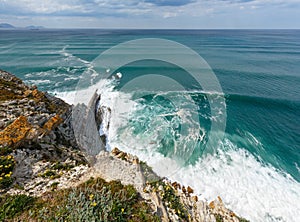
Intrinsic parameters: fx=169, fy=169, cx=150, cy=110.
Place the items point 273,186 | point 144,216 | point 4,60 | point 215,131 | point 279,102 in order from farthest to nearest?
point 4,60 → point 279,102 → point 215,131 → point 273,186 → point 144,216

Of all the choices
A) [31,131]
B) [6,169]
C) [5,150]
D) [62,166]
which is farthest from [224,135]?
[5,150]

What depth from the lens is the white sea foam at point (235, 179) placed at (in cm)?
1191

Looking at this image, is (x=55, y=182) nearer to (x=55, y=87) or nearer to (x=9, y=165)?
(x=9, y=165)

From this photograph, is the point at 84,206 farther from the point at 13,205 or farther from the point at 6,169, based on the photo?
the point at 6,169

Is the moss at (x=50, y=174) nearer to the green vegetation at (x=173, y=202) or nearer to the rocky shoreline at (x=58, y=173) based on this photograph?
the rocky shoreline at (x=58, y=173)

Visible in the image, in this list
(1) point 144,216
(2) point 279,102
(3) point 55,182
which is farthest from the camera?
(2) point 279,102

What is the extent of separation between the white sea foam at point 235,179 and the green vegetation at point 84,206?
634cm

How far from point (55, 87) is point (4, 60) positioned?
3319 cm

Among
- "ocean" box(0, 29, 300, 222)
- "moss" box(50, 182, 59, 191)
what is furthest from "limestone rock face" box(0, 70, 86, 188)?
"ocean" box(0, 29, 300, 222)

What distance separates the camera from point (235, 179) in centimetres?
1393

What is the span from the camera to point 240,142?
1812 cm

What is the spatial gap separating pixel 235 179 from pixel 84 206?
12.1m

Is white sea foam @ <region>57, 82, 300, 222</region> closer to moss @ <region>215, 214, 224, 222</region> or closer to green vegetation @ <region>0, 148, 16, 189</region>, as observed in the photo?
moss @ <region>215, 214, 224, 222</region>

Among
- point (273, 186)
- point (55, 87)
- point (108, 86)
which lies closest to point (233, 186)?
point (273, 186)
